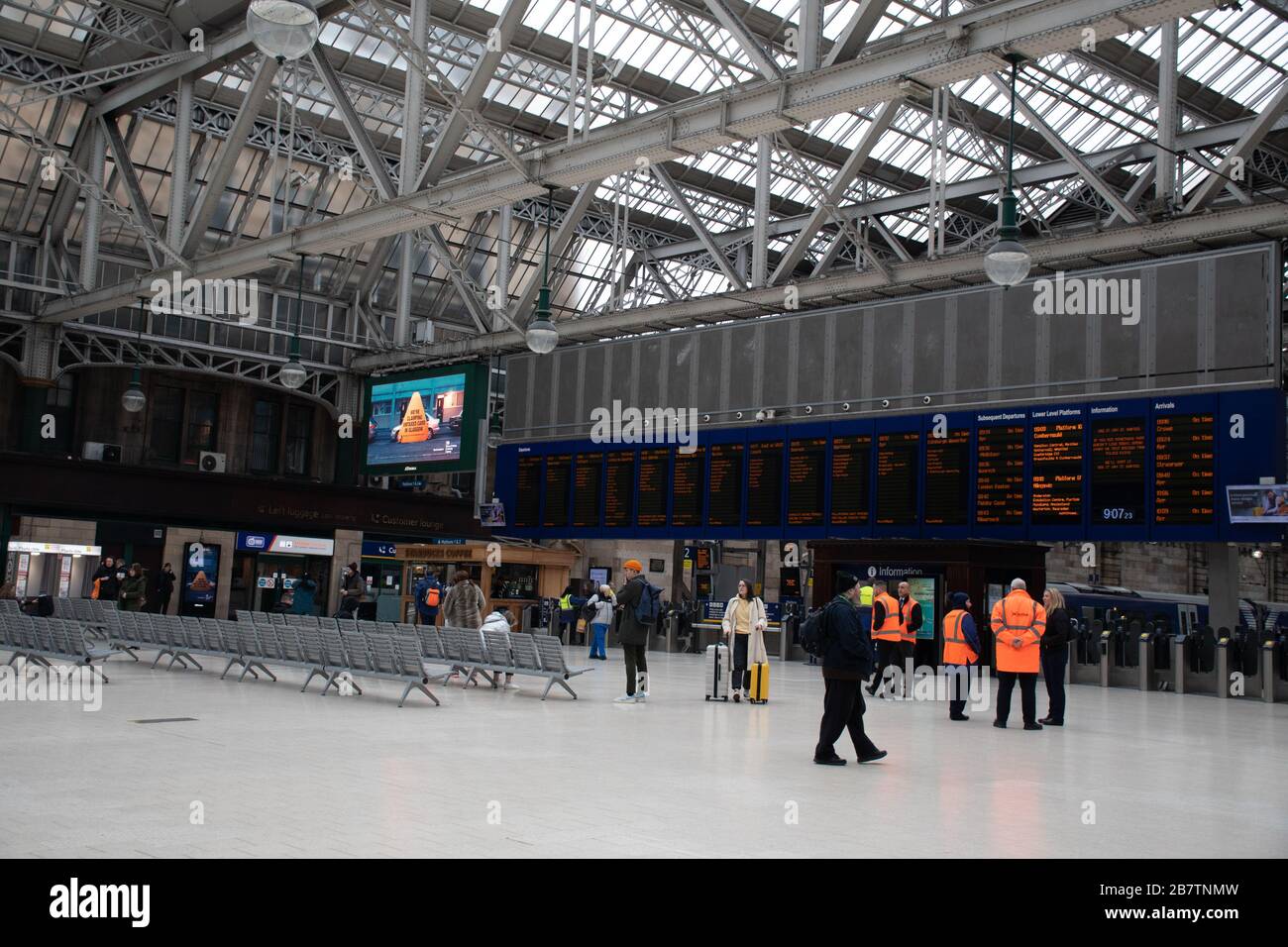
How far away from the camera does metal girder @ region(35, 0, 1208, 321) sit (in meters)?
11.5

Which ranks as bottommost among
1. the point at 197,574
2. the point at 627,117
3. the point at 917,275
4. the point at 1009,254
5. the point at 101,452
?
the point at 197,574

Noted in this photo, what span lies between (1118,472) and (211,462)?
25099 millimetres

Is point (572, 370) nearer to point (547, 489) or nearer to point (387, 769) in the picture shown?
point (547, 489)

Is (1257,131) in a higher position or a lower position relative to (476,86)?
higher

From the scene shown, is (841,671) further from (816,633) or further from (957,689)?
(957,689)

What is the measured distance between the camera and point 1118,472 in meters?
20.7

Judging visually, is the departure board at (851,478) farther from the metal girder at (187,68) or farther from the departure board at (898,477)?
the metal girder at (187,68)

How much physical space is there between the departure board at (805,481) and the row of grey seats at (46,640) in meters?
13.6

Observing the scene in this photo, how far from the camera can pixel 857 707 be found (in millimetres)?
10344

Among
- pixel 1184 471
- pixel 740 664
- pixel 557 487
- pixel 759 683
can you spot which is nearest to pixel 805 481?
pixel 557 487

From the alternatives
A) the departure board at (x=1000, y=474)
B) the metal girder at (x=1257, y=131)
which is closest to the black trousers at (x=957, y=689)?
the departure board at (x=1000, y=474)

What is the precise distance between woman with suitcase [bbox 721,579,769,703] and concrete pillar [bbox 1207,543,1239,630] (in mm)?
8911

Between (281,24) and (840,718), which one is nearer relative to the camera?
(840,718)
